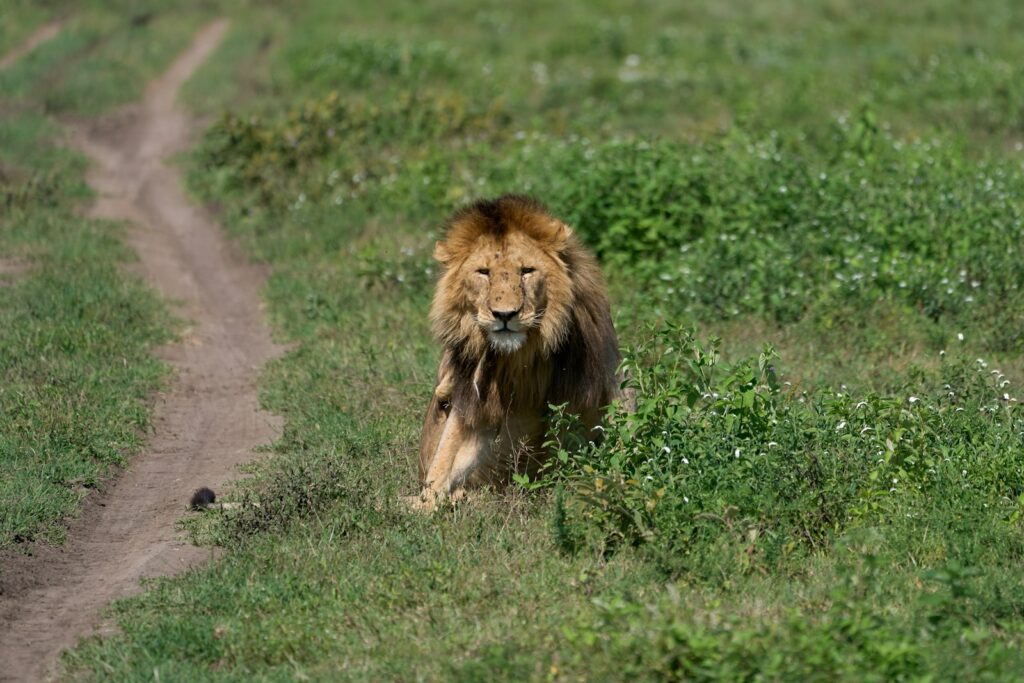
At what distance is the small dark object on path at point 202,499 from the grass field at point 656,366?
20cm

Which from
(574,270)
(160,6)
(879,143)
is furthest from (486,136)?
→ (160,6)

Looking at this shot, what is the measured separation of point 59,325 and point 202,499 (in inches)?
127

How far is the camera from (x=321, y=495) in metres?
6.38

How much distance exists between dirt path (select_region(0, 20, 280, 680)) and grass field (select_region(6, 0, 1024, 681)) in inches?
9.1

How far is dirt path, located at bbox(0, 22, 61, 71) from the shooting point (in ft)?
62.0

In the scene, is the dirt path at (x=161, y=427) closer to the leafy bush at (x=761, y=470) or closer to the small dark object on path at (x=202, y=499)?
the small dark object on path at (x=202, y=499)

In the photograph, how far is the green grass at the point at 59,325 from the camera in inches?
271

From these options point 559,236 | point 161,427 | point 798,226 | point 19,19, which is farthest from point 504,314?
point 19,19

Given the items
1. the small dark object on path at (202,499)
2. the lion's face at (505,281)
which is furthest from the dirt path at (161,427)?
the lion's face at (505,281)

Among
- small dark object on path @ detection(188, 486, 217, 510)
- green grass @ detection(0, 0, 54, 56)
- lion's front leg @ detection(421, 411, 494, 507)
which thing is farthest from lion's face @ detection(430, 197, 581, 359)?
green grass @ detection(0, 0, 54, 56)

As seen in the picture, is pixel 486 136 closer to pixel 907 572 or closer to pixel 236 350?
pixel 236 350

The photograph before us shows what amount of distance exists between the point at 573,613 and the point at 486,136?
9.43 m

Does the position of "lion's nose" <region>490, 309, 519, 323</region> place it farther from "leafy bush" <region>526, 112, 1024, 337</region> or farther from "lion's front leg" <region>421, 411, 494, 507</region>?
"leafy bush" <region>526, 112, 1024, 337</region>

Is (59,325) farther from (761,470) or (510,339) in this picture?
(761,470)
